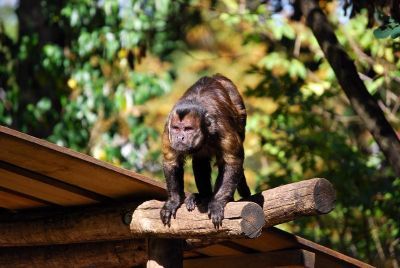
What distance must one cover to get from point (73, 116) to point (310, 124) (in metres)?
2.71

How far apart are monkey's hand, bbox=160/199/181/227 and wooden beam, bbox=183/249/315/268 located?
1.06 metres

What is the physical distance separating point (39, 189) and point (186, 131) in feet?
3.08

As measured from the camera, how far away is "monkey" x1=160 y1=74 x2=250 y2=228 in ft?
17.6

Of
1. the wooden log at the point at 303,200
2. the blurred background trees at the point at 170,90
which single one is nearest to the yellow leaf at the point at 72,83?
the blurred background trees at the point at 170,90

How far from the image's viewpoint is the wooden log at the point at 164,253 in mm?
5285

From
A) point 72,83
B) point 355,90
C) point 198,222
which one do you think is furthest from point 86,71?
point 198,222

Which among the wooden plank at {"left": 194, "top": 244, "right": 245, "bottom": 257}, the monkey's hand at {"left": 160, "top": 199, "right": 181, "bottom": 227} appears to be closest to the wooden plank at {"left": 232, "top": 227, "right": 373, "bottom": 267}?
the wooden plank at {"left": 194, "top": 244, "right": 245, "bottom": 257}

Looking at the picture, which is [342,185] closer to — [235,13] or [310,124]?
[310,124]

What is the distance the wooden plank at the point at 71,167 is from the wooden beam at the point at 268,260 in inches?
40.8

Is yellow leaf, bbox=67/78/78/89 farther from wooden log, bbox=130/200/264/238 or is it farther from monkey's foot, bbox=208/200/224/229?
monkey's foot, bbox=208/200/224/229

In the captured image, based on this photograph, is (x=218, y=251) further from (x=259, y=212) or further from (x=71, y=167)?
(x=259, y=212)

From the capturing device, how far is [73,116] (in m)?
10.6

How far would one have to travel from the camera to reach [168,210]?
16.6 feet

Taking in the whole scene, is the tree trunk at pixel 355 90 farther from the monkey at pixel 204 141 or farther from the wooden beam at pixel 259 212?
the wooden beam at pixel 259 212
